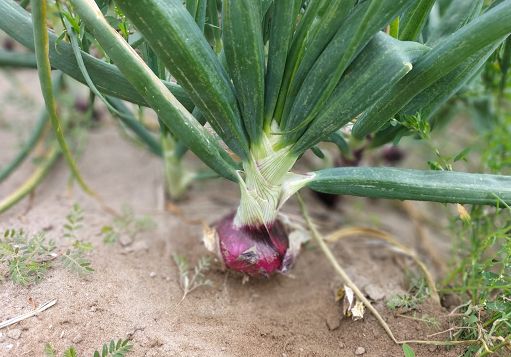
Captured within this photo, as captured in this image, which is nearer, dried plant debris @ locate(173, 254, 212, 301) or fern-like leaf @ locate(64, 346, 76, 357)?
fern-like leaf @ locate(64, 346, 76, 357)

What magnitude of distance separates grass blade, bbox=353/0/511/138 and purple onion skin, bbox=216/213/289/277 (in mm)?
362

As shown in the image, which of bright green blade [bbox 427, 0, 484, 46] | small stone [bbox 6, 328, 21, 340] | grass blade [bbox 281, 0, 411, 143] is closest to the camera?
grass blade [bbox 281, 0, 411, 143]

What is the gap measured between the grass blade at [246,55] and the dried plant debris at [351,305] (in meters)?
0.47

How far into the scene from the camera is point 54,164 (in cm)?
205

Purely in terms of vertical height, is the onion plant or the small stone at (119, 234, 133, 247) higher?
the onion plant

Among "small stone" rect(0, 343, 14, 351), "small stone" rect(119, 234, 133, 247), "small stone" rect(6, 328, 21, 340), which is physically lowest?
A: "small stone" rect(119, 234, 133, 247)

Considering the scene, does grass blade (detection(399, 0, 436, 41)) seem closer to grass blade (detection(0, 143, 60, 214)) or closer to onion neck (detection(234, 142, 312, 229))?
onion neck (detection(234, 142, 312, 229))

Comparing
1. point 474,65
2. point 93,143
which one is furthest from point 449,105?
point 93,143

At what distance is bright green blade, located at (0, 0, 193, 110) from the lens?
1.17 meters

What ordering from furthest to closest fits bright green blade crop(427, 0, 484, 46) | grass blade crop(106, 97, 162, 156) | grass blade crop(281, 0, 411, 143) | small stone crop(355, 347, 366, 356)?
grass blade crop(106, 97, 162, 156) < bright green blade crop(427, 0, 484, 46) < small stone crop(355, 347, 366, 356) < grass blade crop(281, 0, 411, 143)

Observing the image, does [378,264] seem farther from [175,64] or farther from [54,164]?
[54,164]

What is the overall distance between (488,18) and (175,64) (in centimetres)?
63

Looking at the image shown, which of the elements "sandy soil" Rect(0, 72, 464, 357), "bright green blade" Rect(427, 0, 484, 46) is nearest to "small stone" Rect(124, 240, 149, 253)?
"sandy soil" Rect(0, 72, 464, 357)

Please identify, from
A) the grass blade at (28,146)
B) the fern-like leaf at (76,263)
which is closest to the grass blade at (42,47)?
the fern-like leaf at (76,263)
